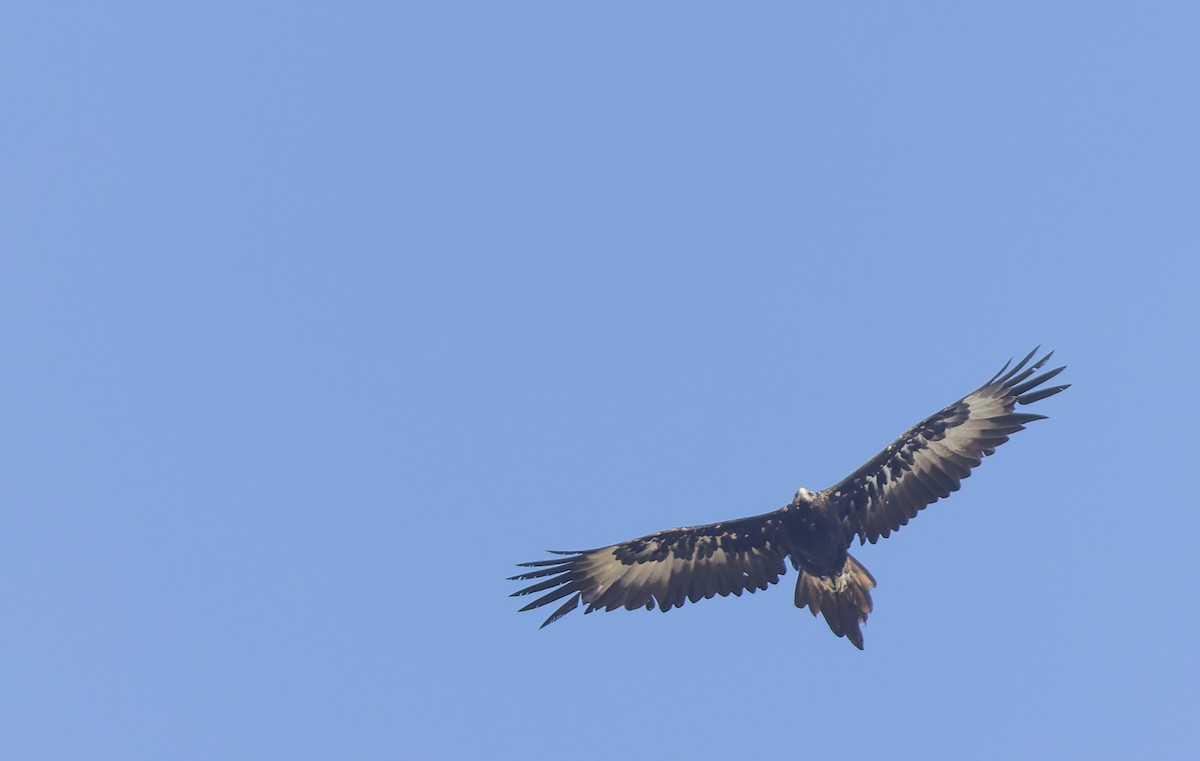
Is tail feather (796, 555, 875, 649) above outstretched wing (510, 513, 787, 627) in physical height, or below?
below

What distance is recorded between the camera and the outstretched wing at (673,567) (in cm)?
2783

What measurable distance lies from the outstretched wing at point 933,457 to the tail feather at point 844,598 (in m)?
0.90

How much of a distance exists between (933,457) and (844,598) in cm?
316

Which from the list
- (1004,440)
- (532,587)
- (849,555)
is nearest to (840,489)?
(849,555)

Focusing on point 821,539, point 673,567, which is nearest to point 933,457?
point 821,539

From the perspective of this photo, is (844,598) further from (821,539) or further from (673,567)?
(673,567)

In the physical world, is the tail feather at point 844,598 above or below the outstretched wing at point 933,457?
below

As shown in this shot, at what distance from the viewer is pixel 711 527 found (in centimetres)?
2795

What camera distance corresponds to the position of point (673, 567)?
28.3m

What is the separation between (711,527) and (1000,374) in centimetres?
607

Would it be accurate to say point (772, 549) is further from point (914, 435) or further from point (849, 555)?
point (914, 435)

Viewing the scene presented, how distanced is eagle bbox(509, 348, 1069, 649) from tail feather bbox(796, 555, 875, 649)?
2 cm

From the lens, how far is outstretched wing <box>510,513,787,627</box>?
2783cm

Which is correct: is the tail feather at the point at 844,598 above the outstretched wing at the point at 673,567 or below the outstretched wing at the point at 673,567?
below
